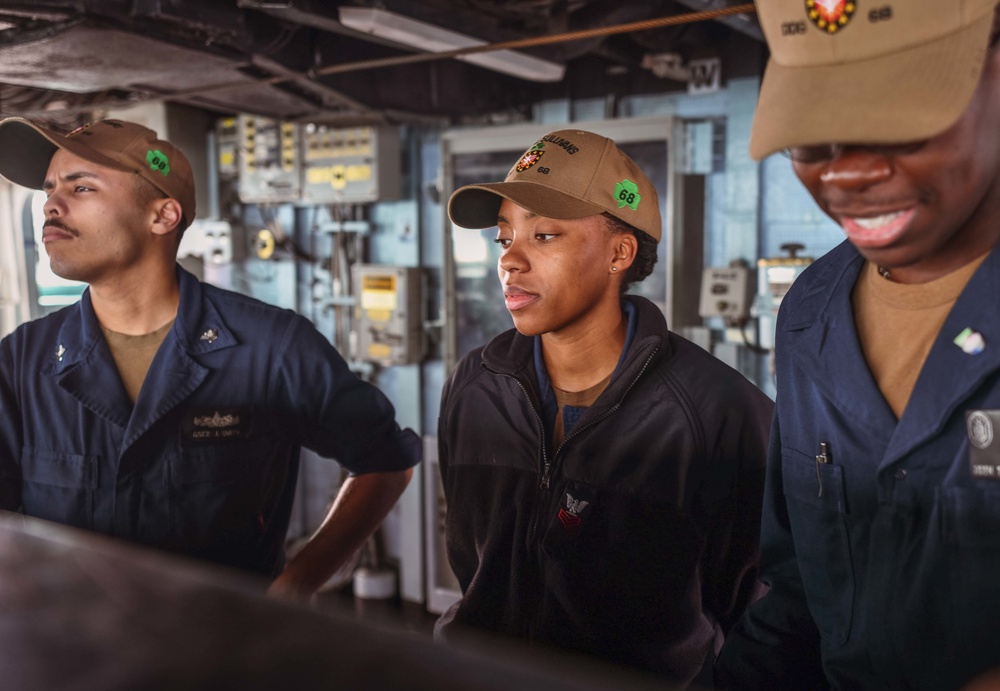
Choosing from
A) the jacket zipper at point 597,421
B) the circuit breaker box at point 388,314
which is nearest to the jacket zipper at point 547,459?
the jacket zipper at point 597,421

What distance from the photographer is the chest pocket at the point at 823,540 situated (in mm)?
1104

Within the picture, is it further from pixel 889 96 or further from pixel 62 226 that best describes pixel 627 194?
pixel 62 226

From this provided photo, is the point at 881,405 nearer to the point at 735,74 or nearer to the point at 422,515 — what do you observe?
the point at 735,74

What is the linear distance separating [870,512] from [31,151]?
78.7 inches

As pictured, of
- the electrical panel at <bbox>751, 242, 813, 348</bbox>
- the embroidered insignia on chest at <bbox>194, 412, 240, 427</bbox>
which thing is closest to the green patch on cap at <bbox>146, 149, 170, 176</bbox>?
the embroidered insignia on chest at <bbox>194, 412, 240, 427</bbox>

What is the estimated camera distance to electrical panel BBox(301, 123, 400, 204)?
4355 millimetres

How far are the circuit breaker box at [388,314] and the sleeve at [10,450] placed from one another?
2608 mm

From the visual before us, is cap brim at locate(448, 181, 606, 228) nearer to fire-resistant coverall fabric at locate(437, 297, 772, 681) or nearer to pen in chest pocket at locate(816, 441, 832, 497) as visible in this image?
fire-resistant coverall fabric at locate(437, 297, 772, 681)

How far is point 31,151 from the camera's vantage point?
6.89 feet

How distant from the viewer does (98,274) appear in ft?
6.33

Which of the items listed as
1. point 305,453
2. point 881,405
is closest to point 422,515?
point 305,453

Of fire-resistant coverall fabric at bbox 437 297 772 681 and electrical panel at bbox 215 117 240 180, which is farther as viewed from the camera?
electrical panel at bbox 215 117 240 180

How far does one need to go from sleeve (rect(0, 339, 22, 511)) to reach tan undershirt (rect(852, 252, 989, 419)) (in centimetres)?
169

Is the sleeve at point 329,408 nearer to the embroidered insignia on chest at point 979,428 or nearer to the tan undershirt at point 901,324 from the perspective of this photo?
the tan undershirt at point 901,324
